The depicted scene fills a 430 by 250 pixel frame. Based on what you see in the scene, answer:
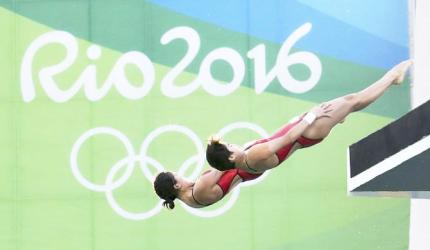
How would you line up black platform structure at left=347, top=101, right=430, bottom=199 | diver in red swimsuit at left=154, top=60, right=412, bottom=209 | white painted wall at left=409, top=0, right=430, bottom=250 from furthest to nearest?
1. white painted wall at left=409, top=0, right=430, bottom=250
2. diver in red swimsuit at left=154, top=60, right=412, bottom=209
3. black platform structure at left=347, top=101, right=430, bottom=199

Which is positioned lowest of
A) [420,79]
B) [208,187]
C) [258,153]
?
[208,187]

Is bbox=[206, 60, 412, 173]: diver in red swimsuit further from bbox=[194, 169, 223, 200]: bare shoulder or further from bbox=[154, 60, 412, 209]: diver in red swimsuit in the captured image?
bbox=[194, 169, 223, 200]: bare shoulder

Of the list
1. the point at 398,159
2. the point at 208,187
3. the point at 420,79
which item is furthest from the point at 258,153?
the point at 420,79

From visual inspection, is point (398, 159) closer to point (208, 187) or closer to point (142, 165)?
point (208, 187)

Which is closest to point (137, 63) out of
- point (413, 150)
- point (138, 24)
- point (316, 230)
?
point (138, 24)

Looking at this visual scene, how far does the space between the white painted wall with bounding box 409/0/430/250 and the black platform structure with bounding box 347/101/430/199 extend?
3.35 metres

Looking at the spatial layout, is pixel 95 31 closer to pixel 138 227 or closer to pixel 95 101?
pixel 95 101

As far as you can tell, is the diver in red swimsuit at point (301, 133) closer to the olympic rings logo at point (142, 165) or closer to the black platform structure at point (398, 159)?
the black platform structure at point (398, 159)

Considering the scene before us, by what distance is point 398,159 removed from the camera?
491cm

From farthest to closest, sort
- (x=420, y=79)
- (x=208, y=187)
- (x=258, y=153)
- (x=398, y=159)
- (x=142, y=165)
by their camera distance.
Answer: (x=142, y=165) < (x=420, y=79) < (x=208, y=187) < (x=258, y=153) < (x=398, y=159)

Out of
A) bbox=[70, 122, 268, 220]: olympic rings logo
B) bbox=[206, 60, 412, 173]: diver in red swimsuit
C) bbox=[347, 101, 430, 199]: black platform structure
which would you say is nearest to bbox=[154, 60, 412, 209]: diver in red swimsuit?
bbox=[206, 60, 412, 173]: diver in red swimsuit

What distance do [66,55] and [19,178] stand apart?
1.25 metres

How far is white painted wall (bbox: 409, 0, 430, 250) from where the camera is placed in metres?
8.43

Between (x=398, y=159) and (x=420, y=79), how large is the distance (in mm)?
3733
